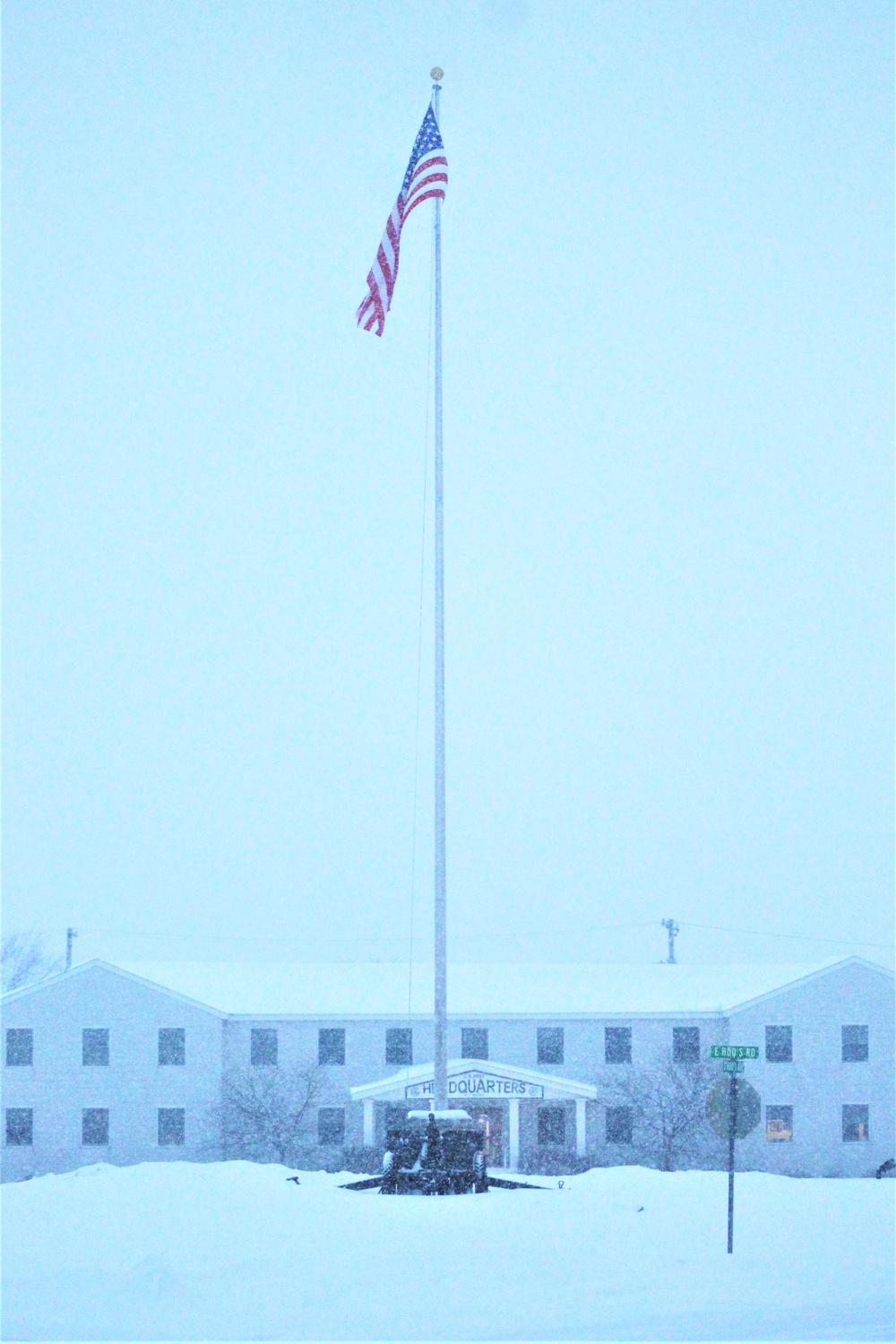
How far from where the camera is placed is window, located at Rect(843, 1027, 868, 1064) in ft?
146

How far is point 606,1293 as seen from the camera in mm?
9406

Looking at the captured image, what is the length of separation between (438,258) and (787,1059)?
34.6 meters

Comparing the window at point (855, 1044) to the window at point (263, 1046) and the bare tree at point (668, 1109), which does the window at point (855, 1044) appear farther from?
the window at point (263, 1046)

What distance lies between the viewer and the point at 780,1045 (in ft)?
146

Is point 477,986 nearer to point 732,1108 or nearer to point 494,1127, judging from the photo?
point 494,1127

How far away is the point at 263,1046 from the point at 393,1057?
4.44 m

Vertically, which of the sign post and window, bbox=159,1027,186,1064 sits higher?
the sign post

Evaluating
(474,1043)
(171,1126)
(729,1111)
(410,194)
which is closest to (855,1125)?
(474,1043)

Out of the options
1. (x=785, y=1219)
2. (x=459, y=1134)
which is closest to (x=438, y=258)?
(x=459, y=1134)

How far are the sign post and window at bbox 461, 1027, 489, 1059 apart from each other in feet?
105

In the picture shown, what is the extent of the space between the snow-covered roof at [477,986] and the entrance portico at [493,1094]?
2.75m

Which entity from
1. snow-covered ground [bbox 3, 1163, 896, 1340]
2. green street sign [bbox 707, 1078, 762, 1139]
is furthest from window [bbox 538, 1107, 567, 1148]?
green street sign [bbox 707, 1078, 762, 1139]

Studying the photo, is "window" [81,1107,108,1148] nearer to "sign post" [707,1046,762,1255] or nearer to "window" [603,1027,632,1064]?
"window" [603,1027,632,1064]

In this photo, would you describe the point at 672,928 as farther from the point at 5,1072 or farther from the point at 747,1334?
the point at 747,1334
